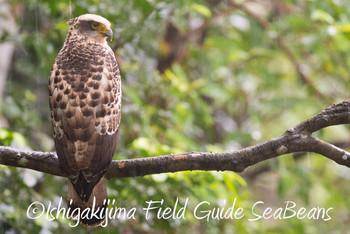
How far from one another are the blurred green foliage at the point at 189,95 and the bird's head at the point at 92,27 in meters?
0.76

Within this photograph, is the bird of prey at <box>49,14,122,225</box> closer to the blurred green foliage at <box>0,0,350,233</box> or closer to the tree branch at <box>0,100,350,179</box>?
the tree branch at <box>0,100,350,179</box>

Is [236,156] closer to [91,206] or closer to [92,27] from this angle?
[91,206]

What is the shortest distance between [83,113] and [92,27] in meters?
0.28

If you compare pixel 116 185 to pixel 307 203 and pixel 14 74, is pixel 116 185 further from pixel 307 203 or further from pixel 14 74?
pixel 14 74

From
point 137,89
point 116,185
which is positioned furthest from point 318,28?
point 116,185

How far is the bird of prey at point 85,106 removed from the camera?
1.79 metres

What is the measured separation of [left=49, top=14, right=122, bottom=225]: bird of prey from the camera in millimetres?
1790

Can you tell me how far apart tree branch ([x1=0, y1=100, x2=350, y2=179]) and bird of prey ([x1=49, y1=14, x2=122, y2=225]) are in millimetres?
74

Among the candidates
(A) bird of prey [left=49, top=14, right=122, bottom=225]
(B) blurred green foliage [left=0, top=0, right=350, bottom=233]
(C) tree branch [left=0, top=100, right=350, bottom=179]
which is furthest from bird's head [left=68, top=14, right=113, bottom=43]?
(B) blurred green foliage [left=0, top=0, right=350, bottom=233]

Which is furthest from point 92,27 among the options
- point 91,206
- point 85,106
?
point 91,206

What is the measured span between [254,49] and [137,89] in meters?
1.32

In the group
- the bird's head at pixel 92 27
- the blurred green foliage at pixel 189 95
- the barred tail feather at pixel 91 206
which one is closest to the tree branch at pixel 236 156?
the barred tail feather at pixel 91 206

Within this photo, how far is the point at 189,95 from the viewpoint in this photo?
12.1 ft

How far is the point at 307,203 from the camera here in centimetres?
374
